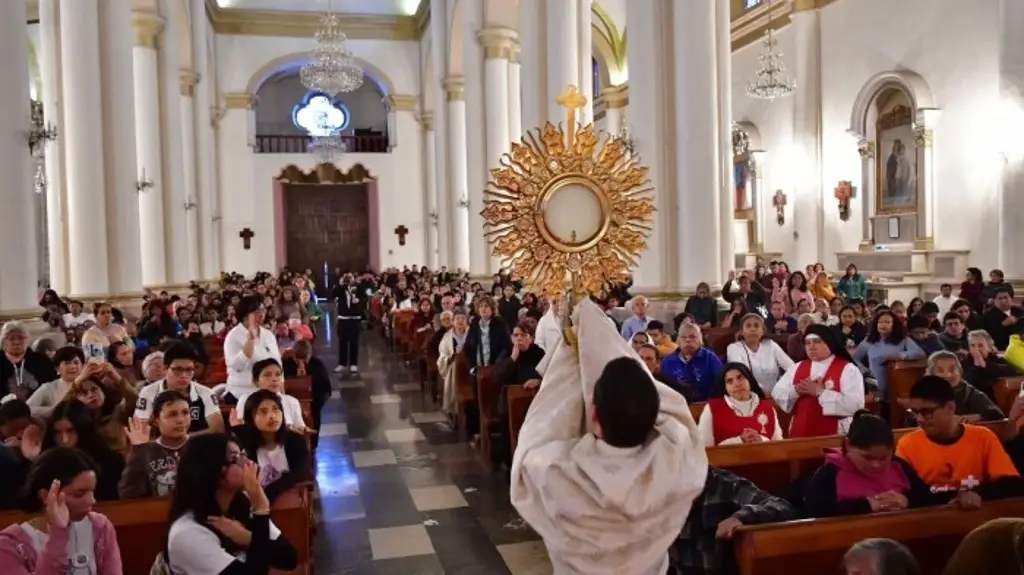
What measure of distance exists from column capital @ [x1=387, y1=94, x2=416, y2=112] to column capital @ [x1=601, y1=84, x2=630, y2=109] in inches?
285

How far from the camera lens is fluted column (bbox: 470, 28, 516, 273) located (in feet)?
62.5

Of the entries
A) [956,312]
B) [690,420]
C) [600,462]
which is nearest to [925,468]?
[690,420]

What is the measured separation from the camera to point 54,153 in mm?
13820

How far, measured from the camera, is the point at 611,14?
27453 millimetres

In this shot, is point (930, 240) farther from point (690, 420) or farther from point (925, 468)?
point (690, 420)

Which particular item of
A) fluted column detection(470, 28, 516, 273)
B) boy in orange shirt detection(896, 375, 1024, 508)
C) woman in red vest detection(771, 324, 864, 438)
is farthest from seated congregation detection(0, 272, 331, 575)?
fluted column detection(470, 28, 516, 273)

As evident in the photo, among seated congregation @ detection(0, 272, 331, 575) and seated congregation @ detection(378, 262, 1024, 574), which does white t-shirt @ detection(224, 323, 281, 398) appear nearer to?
seated congregation @ detection(0, 272, 331, 575)

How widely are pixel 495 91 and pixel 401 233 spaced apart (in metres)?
13.7

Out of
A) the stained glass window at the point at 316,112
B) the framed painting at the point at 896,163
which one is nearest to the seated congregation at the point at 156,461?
the framed painting at the point at 896,163

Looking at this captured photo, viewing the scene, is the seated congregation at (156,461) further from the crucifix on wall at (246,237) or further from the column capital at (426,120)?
the column capital at (426,120)

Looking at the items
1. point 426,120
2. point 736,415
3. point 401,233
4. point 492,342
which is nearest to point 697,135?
point 492,342

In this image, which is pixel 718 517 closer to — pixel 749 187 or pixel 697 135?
pixel 697 135

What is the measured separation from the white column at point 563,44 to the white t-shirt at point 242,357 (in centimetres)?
782

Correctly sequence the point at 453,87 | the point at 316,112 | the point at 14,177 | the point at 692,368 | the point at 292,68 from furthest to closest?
the point at 316,112, the point at 292,68, the point at 453,87, the point at 14,177, the point at 692,368
